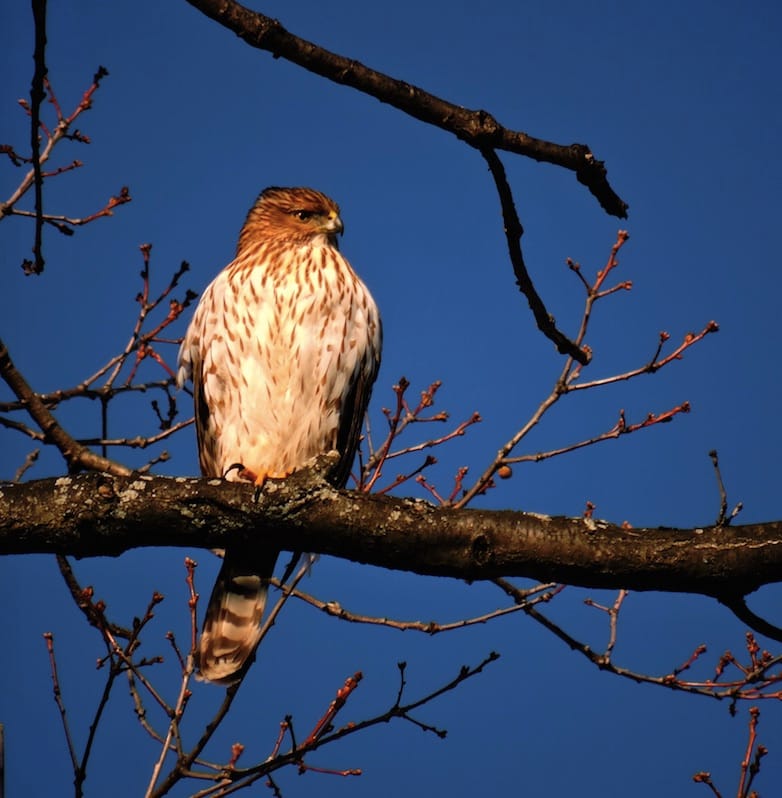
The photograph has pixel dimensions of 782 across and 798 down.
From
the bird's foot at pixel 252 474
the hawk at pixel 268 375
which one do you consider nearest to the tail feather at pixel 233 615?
the hawk at pixel 268 375

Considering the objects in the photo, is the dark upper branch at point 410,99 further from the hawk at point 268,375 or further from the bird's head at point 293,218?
the bird's head at point 293,218

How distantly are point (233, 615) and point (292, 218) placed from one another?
1.92 metres

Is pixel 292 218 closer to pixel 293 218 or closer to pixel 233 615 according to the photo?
pixel 293 218

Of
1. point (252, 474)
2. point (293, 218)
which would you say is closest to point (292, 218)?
point (293, 218)

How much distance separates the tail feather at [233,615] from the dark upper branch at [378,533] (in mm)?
1428

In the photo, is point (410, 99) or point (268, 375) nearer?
point (410, 99)

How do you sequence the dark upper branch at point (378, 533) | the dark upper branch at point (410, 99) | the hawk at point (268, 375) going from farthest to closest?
the hawk at point (268, 375) < the dark upper branch at point (378, 533) < the dark upper branch at point (410, 99)

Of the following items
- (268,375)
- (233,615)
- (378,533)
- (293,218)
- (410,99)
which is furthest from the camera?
(293,218)

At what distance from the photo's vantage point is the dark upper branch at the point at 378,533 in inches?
106

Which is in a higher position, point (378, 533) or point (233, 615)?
point (233, 615)

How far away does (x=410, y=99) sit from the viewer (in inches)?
101

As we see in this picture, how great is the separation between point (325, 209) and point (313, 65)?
2.72 metres

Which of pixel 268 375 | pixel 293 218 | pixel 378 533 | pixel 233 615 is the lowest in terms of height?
pixel 378 533

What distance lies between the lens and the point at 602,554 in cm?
271
